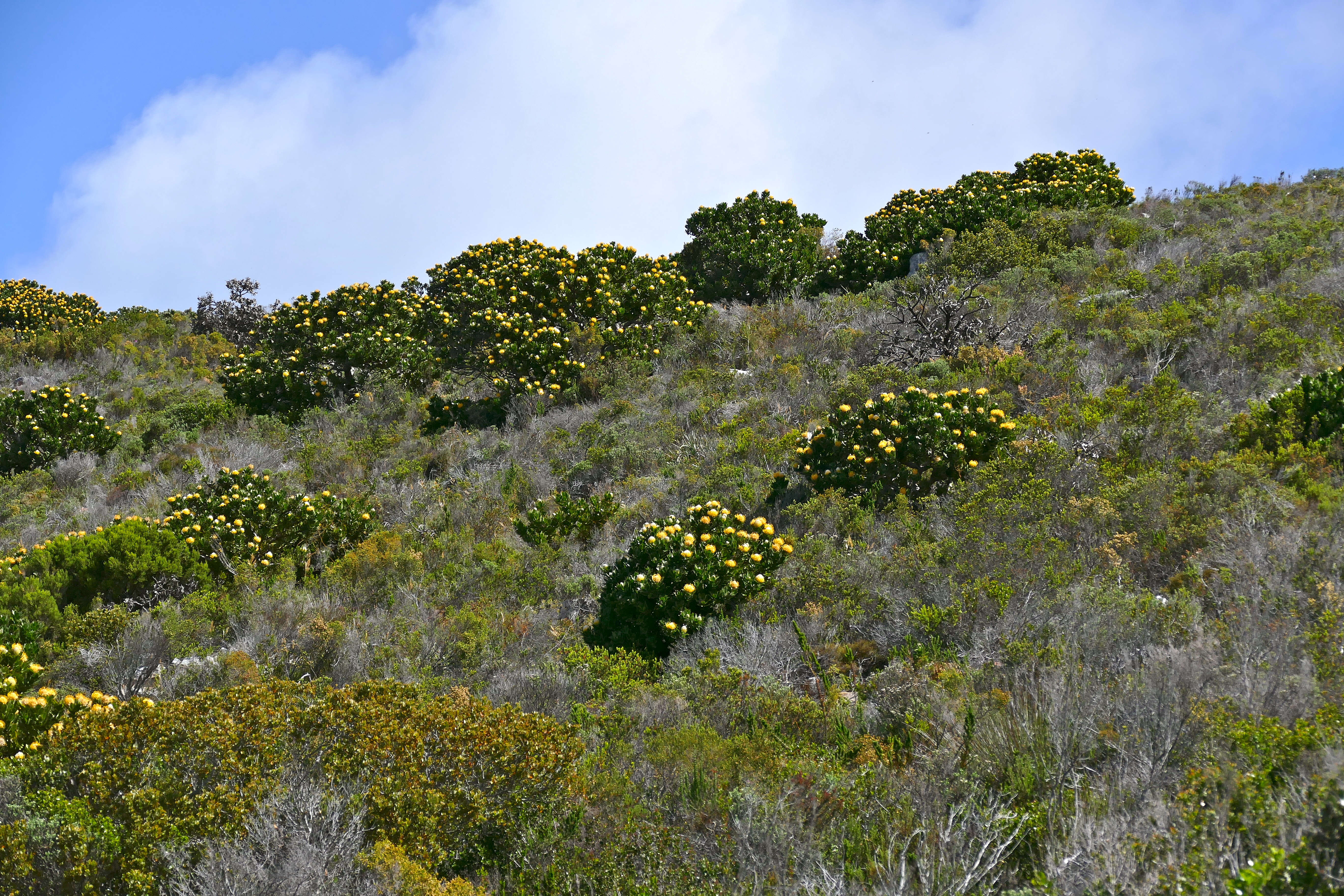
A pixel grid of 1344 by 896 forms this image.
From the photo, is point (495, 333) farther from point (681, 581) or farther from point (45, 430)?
point (681, 581)

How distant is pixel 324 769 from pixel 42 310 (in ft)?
70.1

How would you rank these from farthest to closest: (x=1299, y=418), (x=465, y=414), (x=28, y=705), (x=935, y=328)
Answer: (x=465, y=414) < (x=935, y=328) < (x=1299, y=418) < (x=28, y=705)

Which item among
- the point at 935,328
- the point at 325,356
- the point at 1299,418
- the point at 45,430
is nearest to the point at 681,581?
the point at 1299,418

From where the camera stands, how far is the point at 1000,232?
48.8ft

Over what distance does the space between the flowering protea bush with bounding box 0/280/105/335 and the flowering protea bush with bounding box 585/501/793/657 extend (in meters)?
17.4

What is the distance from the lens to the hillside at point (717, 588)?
3654mm

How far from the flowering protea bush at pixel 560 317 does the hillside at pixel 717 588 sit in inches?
3.6

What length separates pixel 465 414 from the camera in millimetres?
13703

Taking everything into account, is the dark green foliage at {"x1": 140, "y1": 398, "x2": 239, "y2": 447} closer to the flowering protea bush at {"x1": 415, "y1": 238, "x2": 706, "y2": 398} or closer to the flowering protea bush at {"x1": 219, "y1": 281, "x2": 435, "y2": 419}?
the flowering protea bush at {"x1": 219, "y1": 281, "x2": 435, "y2": 419}

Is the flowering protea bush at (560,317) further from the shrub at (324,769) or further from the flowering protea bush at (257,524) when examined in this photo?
the shrub at (324,769)

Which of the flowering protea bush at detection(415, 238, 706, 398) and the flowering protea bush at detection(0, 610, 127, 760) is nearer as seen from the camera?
the flowering protea bush at detection(0, 610, 127, 760)

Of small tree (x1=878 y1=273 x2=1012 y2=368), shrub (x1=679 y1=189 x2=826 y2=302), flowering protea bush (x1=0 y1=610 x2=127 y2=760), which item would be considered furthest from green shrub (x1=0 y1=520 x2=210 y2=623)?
shrub (x1=679 y1=189 x2=826 y2=302)

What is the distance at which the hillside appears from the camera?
3.65 m

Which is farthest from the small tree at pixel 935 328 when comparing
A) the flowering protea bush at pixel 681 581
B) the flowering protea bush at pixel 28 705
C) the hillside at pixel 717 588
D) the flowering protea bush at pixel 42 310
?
the flowering protea bush at pixel 42 310
